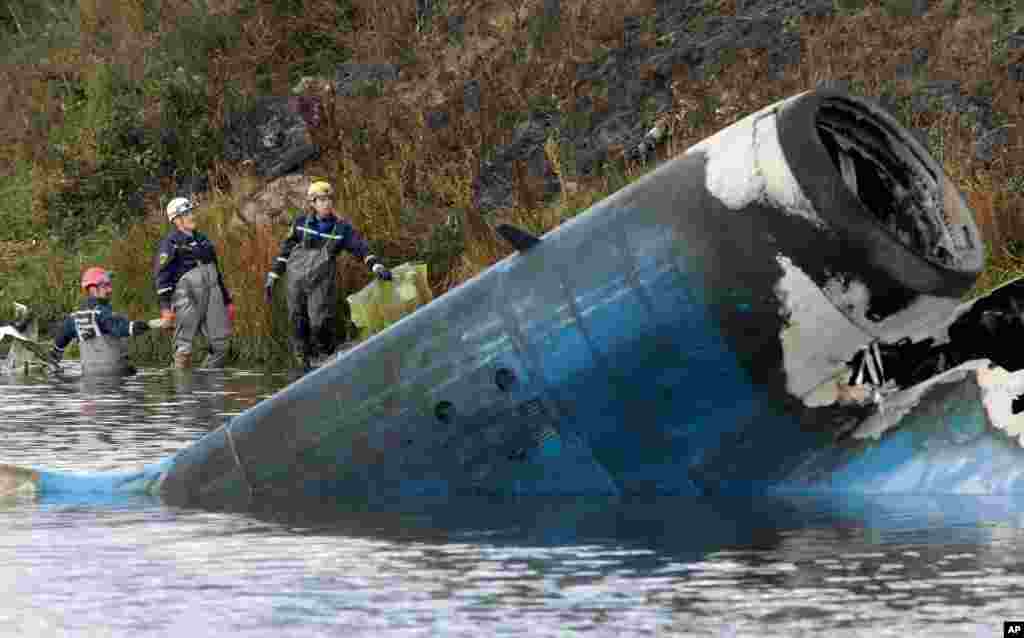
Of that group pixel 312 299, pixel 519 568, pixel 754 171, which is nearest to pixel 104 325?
pixel 312 299

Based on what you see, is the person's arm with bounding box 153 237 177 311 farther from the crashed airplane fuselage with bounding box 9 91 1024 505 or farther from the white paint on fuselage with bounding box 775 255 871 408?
the white paint on fuselage with bounding box 775 255 871 408

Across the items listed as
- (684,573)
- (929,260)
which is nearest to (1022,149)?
(929,260)

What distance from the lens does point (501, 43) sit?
27.5 metres

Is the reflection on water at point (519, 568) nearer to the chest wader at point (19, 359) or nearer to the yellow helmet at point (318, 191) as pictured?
the yellow helmet at point (318, 191)

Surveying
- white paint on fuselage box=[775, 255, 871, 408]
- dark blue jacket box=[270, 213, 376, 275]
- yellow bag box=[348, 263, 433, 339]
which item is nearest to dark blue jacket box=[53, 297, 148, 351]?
dark blue jacket box=[270, 213, 376, 275]

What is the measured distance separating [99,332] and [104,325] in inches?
5.6

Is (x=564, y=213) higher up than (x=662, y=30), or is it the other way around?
(x=662, y=30)

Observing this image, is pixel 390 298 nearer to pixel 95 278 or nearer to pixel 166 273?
pixel 166 273

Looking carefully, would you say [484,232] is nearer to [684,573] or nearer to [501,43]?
[501,43]

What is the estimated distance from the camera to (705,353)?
1046cm

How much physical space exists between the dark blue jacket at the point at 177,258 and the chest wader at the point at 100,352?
2.69 feet

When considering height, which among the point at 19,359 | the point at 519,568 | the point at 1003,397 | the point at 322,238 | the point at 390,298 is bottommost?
the point at 519,568

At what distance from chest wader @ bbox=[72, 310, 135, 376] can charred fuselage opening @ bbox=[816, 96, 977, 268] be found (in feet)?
38.8

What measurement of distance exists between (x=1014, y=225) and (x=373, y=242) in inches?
307
